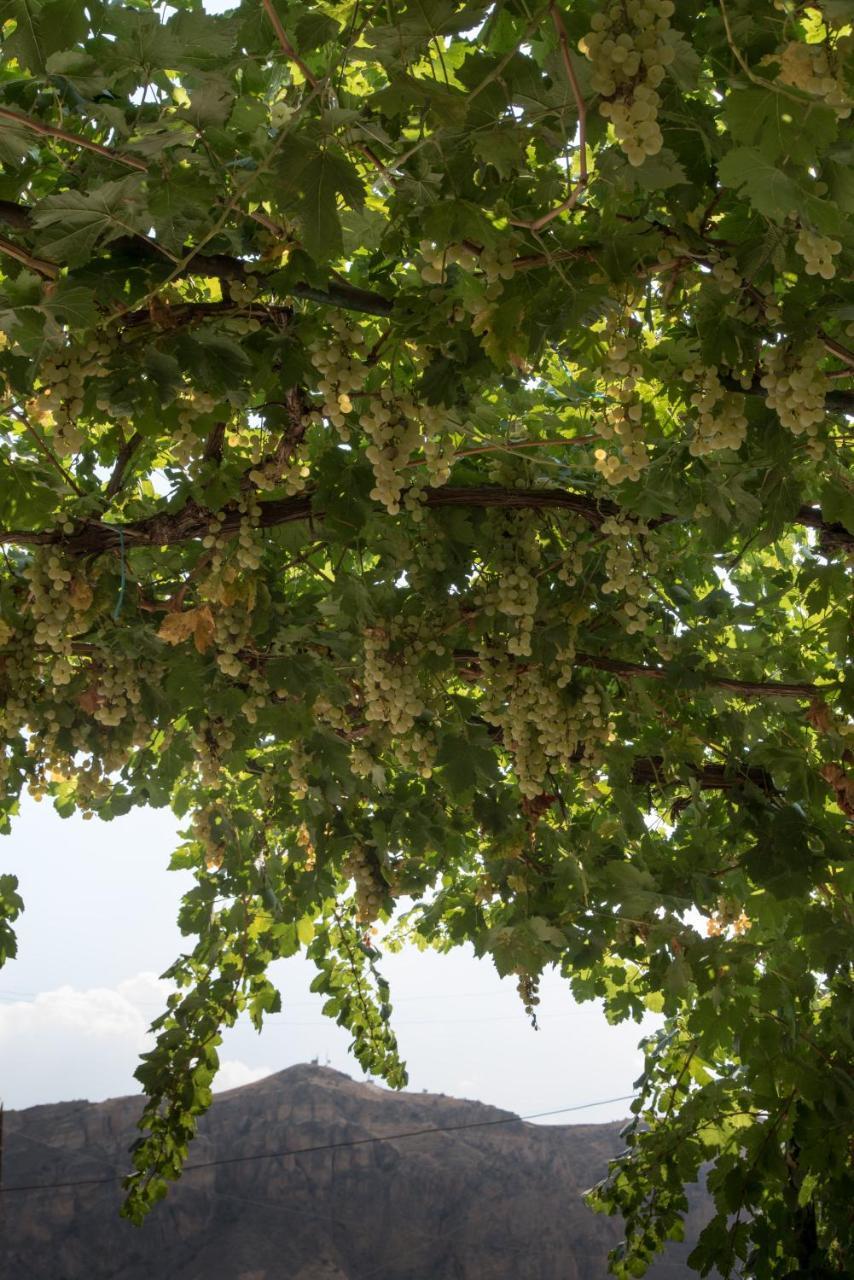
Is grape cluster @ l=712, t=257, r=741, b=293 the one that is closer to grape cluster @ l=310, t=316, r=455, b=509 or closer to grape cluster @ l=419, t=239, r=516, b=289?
grape cluster @ l=419, t=239, r=516, b=289

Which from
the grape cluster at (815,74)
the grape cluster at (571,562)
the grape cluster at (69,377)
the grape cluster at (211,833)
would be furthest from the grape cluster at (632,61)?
the grape cluster at (211,833)

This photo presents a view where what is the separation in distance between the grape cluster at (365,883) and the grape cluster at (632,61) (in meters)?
2.68

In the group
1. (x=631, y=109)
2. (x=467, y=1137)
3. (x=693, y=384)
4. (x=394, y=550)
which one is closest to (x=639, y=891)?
(x=394, y=550)

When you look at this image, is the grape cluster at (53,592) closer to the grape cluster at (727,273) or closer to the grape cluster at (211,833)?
the grape cluster at (211,833)

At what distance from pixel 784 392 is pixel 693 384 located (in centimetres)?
22

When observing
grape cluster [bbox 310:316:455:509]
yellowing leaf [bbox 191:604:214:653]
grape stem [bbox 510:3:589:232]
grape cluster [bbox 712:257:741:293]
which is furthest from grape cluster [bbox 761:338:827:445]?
yellowing leaf [bbox 191:604:214:653]

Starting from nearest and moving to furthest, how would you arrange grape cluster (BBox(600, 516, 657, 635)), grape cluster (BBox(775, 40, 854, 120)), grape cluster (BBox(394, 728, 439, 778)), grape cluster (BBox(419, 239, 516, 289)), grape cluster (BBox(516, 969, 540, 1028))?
grape cluster (BBox(775, 40, 854, 120)) < grape cluster (BBox(419, 239, 516, 289)) < grape cluster (BBox(600, 516, 657, 635)) < grape cluster (BBox(394, 728, 439, 778)) < grape cluster (BBox(516, 969, 540, 1028))

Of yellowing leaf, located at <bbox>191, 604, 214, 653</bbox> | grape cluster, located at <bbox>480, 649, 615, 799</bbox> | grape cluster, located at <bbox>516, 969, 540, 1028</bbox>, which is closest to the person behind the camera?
yellowing leaf, located at <bbox>191, 604, 214, 653</bbox>

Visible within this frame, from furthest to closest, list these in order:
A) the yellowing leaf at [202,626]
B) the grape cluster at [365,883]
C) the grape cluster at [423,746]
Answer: the grape cluster at [365,883]
the grape cluster at [423,746]
the yellowing leaf at [202,626]

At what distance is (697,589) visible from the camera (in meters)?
3.76

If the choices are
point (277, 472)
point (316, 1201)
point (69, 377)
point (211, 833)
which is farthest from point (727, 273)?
point (316, 1201)

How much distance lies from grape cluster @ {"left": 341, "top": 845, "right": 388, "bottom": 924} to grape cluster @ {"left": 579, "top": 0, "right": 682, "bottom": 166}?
8.81ft

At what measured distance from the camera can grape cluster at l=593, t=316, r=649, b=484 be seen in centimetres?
171

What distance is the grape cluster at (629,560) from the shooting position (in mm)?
2467
